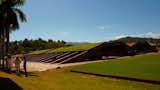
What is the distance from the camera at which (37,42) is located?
4737 inches

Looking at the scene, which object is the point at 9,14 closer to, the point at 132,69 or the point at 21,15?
the point at 21,15

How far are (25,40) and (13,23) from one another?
89502 mm

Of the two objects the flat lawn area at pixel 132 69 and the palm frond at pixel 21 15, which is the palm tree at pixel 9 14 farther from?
the flat lawn area at pixel 132 69

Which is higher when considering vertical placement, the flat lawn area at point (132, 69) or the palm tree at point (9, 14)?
the palm tree at point (9, 14)

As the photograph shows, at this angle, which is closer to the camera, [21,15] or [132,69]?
[132,69]

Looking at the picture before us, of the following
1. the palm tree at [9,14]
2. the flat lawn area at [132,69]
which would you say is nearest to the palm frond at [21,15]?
the palm tree at [9,14]

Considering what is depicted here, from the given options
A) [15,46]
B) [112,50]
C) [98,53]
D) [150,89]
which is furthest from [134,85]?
[15,46]

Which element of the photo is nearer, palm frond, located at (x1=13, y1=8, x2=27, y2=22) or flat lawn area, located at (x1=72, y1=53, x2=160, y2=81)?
flat lawn area, located at (x1=72, y1=53, x2=160, y2=81)

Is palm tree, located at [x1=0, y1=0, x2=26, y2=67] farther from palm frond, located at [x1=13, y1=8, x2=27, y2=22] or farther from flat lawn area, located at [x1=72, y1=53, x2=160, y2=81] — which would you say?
flat lawn area, located at [x1=72, y1=53, x2=160, y2=81]

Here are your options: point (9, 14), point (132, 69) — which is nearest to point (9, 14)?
point (9, 14)

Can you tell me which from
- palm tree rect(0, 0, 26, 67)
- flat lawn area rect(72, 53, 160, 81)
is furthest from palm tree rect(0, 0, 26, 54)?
flat lawn area rect(72, 53, 160, 81)

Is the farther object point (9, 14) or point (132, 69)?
point (9, 14)

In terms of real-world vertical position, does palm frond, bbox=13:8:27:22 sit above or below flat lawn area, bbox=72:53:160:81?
above

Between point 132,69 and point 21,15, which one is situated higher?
Answer: point 21,15
